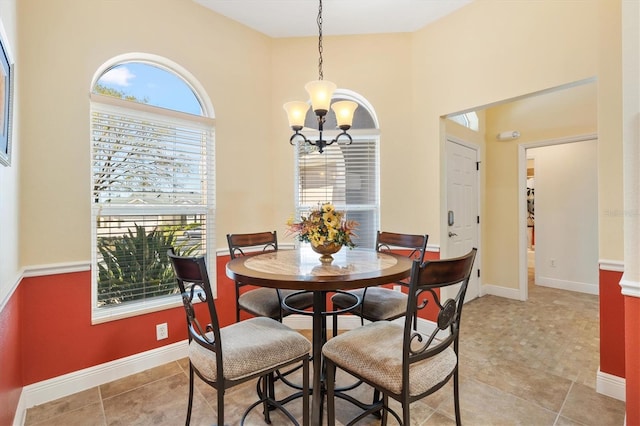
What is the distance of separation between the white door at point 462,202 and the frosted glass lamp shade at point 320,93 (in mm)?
1951

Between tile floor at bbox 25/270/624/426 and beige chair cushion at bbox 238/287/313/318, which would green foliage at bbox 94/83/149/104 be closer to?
beige chair cushion at bbox 238/287/313/318

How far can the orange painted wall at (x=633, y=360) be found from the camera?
1425 mm

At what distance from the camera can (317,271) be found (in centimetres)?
159

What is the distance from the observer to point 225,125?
9.25 ft

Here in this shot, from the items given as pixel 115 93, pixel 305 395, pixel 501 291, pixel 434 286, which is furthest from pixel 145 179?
pixel 501 291

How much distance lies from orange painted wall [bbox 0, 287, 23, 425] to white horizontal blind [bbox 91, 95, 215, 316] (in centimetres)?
48

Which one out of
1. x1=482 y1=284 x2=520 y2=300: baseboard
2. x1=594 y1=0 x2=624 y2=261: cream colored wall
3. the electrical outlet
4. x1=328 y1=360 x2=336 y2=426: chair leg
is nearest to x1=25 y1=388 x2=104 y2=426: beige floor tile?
the electrical outlet

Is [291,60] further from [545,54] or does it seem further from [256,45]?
[545,54]

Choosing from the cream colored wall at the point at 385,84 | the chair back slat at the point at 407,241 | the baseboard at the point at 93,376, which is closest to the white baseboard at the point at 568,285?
the cream colored wall at the point at 385,84

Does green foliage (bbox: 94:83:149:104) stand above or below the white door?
above

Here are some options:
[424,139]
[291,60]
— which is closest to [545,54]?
[424,139]

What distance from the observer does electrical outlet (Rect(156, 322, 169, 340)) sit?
7.93 feet

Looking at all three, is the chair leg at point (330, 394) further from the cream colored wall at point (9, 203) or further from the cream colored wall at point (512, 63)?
the cream colored wall at point (512, 63)

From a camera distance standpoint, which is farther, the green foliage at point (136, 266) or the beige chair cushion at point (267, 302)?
the green foliage at point (136, 266)
